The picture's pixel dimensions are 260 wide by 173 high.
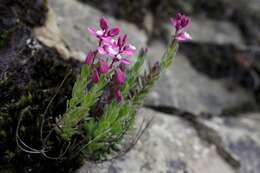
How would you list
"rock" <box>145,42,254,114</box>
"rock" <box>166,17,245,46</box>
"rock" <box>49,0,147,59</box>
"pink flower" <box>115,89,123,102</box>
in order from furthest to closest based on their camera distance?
"rock" <box>166,17,245,46</box>, "rock" <box>145,42,254,114</box>, "rock" <box>49,0,147,59</box>, "pink flower" <box>115,89,123,102</box>

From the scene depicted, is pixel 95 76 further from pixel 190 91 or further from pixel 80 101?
pixel 190 91

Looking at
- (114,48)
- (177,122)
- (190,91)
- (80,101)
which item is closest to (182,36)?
(114,48)

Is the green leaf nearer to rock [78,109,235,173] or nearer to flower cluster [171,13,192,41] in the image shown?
rock [78,109,235,173]

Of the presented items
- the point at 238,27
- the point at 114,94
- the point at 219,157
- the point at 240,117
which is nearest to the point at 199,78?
the point at 240,117

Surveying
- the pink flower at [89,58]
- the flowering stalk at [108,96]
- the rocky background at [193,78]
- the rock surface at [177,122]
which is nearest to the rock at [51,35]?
the rocky background at [193,78]

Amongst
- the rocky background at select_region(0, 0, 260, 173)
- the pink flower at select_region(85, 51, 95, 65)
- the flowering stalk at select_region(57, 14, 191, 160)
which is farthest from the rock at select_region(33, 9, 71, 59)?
the pink flower at select_region(85, 51, 95, 65)

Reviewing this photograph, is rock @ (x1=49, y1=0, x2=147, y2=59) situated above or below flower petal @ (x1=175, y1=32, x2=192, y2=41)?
below
